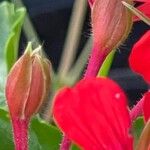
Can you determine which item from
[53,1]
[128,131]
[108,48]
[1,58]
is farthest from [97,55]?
[53,1]

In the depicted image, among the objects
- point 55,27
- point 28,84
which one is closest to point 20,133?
point 28,84

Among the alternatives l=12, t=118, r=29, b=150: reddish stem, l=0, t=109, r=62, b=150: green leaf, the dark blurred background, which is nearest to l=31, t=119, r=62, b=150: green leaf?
l=0, t=109, r=62, b=150: green leaf

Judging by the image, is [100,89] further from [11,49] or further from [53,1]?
[53,1]

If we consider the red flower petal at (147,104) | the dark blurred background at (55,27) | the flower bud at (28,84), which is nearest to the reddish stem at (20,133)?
the flower bud at (28,84)

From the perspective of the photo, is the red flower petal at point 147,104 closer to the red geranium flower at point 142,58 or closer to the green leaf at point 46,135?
the red geranium flower at point 142,58

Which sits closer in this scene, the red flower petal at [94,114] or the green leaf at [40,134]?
the red flower petal at [94,114]

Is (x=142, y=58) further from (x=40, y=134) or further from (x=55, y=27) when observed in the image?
(x=55, y=27)
